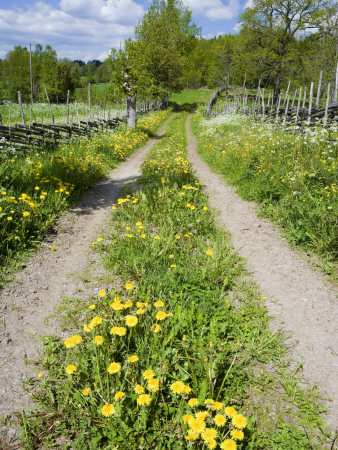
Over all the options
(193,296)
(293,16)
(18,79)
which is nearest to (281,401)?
(193,296)

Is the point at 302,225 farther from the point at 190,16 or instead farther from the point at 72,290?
the point at 190,16

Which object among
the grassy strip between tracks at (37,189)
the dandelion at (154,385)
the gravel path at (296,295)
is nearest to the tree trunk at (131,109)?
the grassy strip between tracks at (37,189)

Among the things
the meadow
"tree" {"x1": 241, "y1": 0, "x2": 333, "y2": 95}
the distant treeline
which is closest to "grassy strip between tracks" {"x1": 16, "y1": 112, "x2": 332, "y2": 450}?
the meadow

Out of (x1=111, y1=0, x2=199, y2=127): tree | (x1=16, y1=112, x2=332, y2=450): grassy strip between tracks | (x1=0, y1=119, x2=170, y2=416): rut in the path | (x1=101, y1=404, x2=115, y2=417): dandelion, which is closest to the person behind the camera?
(x1=101, y1=404, x2=115, y2=417): dandelion

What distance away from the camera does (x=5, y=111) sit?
3788cm

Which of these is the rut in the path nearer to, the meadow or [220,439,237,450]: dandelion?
[220,439,237,450]: dandelion

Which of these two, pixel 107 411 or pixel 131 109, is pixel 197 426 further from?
pixel 131 109

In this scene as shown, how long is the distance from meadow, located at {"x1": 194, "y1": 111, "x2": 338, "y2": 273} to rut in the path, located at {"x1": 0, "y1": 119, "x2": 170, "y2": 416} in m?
4.10

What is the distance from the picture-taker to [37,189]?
20.0ft

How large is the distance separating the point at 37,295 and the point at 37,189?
→ 9.64 ft

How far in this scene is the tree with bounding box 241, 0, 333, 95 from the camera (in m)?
22.4

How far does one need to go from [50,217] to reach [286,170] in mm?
6138

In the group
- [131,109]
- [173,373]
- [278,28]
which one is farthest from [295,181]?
[278,28]

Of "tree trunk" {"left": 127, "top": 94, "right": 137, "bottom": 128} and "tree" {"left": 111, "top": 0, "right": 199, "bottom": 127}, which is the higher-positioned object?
"tree" {"left": 111, "top": 0, "right": 199, "bottom": 127}
